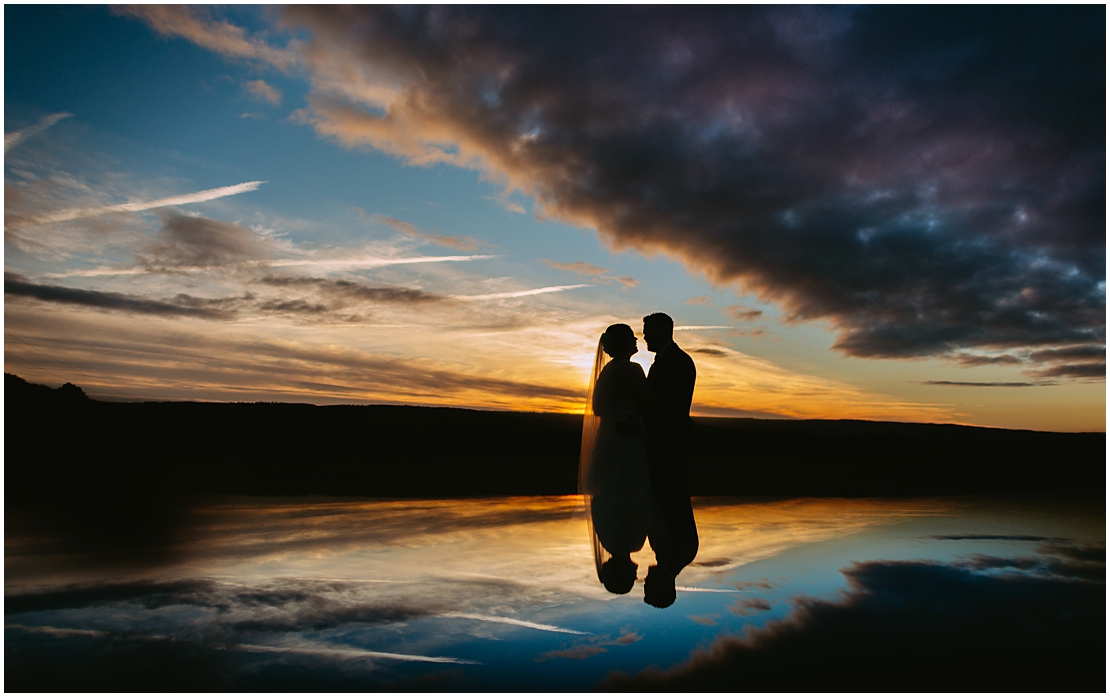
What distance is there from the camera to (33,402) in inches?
1053

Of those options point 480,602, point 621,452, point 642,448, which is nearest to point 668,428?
point 642,448

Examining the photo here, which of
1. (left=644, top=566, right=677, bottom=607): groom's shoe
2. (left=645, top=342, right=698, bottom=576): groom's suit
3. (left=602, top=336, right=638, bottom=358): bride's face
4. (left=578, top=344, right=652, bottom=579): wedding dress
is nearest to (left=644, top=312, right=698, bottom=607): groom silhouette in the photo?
(left=645, top=342, right=698, bottom=576): groom's suit

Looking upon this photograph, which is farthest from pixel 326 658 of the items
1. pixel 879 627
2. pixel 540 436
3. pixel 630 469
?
pixel 540 436

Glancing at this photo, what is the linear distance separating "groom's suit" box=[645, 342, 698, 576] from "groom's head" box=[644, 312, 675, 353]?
Answer: 91mm

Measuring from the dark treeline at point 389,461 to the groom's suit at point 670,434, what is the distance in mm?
6519

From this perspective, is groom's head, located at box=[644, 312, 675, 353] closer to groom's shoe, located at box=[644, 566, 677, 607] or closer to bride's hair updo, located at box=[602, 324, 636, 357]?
bride's hair updo, located at box=[602, 324, 636, 357]

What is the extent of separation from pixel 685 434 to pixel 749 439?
3052 cm

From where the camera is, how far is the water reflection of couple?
6910 mm

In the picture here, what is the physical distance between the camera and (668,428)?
272 inches

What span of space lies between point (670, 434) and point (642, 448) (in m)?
0.49

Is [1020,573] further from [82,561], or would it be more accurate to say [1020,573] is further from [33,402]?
[33,402]

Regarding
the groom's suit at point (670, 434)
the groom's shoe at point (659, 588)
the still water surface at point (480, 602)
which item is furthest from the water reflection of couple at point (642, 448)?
the groom's shoe at point (659, 588)

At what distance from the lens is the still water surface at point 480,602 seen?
3.57 meters

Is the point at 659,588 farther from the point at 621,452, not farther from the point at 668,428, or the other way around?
the point at 621,452
